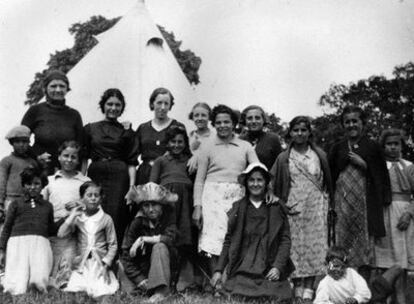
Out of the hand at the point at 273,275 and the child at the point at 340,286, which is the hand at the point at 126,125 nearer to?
the hand at the point at 273,275

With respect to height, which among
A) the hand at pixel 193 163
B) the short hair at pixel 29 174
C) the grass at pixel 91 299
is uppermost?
the hand at pixel 193 163

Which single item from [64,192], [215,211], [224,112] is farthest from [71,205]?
[224,112]

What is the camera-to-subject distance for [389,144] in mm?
6293

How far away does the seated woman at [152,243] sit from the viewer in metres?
5.09

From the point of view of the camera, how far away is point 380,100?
26.5 metres

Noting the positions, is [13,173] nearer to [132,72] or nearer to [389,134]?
[389,134]

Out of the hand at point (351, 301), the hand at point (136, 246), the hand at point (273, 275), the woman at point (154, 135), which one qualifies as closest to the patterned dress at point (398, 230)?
the hand at point (351, 301)

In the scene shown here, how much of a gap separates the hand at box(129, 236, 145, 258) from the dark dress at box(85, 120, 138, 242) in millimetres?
865

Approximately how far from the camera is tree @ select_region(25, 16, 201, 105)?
2147 cm

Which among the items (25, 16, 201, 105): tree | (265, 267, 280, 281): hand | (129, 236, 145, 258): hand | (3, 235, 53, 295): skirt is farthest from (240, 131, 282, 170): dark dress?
(25, 16, 201, 105): tree

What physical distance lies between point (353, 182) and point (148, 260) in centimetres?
214

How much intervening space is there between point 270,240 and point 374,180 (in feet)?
4.44

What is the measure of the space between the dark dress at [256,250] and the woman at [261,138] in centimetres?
87

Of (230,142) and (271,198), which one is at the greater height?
(230,142)
